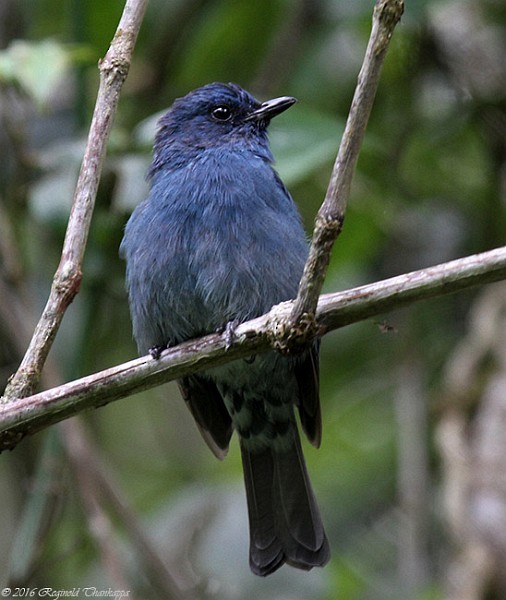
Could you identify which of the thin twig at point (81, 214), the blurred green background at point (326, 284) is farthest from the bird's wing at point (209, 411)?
the thin twig at point (81, 214)

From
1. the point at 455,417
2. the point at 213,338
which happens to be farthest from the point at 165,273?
the point at 455,417

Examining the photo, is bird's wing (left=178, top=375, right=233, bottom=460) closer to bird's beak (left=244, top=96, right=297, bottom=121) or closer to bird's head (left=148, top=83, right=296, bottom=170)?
bird's head (left=148, top=83, right=296, bottom=170)

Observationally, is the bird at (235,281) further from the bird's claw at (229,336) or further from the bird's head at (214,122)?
the bird's claw at (229,336)

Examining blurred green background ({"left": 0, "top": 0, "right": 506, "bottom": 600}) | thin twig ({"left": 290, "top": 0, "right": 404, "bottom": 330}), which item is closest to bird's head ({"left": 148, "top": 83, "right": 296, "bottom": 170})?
blurred green background ({"left": 0, "top": 0, "right": 506, "bottom": 600})

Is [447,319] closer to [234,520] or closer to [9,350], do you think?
[234,520]

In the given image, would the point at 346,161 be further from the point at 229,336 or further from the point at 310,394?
the point at 310,394

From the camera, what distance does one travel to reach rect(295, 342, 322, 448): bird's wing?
13.1ft

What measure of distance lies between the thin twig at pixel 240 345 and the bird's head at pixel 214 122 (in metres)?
1.56

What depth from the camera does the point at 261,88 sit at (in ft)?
18.8

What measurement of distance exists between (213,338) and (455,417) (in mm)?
1900

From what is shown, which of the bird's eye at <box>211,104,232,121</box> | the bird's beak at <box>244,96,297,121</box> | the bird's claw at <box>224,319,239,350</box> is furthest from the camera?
the bird's eye at <box>211,104,232,121</box>

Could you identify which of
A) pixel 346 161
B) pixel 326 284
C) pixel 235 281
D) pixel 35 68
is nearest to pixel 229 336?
pixel 346 161

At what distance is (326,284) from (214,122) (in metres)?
1.13

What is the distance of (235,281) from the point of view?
3.72 metres
